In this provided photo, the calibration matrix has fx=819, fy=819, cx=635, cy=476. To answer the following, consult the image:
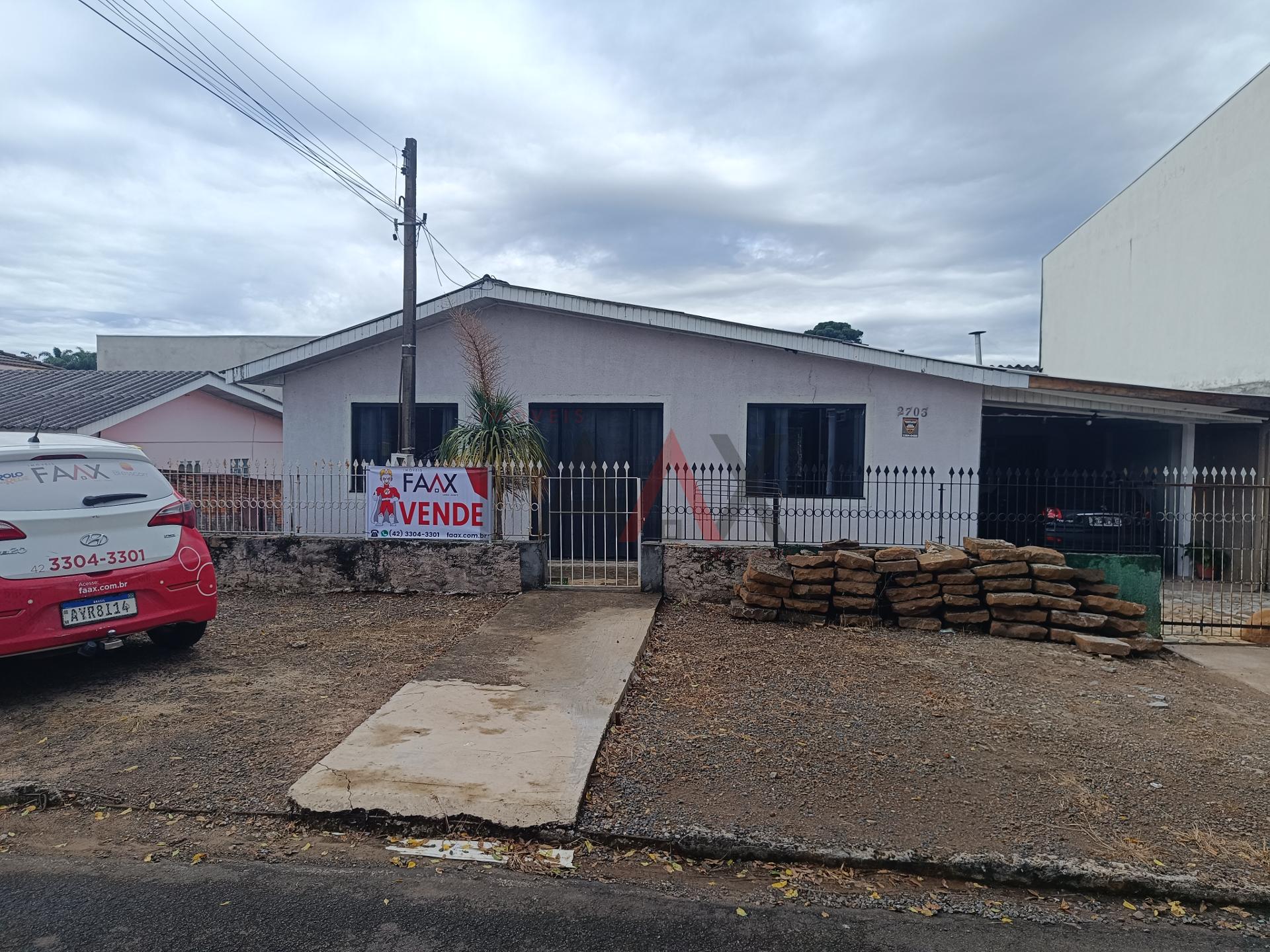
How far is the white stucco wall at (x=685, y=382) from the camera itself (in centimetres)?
1080

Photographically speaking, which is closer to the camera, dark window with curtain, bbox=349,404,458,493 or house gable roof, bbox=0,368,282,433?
dark window with curtain, bbox=349,404,458,493

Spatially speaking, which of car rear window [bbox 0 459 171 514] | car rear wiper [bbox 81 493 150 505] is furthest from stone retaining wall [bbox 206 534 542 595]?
car rear wiper [bbox 81 493 150 505]

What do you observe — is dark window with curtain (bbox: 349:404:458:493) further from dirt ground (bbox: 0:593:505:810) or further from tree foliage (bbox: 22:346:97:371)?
tree foliage (bbox: 22:346:97:371)

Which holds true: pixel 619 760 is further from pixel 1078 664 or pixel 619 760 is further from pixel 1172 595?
pixel 1172 595

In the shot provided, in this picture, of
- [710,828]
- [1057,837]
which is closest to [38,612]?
[710,828]

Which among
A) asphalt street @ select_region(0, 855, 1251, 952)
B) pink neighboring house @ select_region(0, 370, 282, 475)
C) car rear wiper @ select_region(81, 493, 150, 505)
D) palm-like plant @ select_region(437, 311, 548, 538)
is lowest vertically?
asphalt street @ select_region(0, 855, 1251, 952)

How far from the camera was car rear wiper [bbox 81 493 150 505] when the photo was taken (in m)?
5.45

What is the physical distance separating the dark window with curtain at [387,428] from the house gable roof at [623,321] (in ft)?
3.22

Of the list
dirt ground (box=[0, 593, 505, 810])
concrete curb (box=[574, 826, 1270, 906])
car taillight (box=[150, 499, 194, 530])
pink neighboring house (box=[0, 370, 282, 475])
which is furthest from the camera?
pink neighboring house (box=[0, 370, 282, 475])

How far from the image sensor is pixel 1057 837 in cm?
370

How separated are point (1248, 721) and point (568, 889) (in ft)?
15.8

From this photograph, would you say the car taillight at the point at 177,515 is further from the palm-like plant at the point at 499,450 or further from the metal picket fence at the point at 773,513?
the palm-like plant at the point at 499,450

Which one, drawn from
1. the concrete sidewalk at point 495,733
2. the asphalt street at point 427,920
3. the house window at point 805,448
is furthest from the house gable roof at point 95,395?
the asphalt street at point 427,920

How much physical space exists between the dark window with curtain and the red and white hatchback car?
18.0 ft
